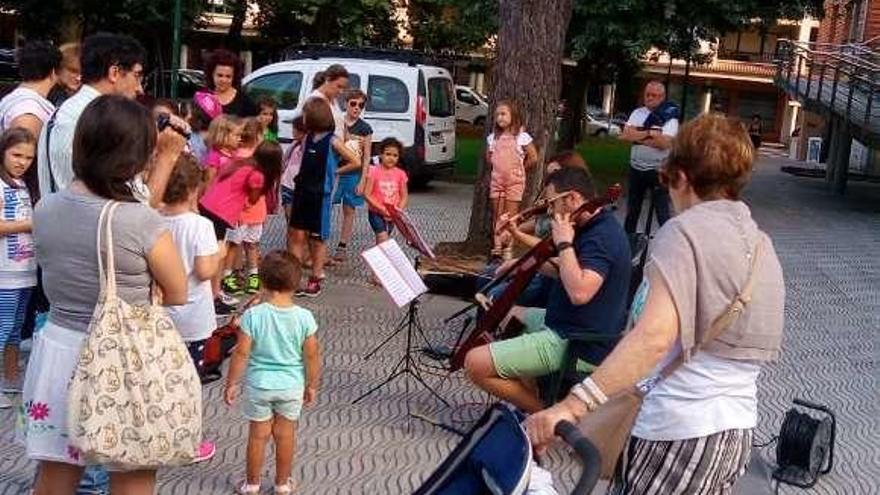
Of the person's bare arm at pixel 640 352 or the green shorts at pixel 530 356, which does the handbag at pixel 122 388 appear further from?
the green shorts at pixel 530 356

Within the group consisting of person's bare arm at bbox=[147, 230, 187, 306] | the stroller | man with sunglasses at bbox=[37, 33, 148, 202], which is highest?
man with sunglasses at bbox=[37, 33, 148, 202]

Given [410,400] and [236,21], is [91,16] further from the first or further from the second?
[410,400]

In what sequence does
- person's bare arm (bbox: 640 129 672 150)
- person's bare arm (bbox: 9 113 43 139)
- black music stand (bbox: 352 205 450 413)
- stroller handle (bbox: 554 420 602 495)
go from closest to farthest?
stroller handle (bbox: 554 420 602 495) < person's bare arm (bbox: 9 113 43 139) < black music stand (bbox: 352 205 450 413) < person's bare arm (bbox: 640 129 672 150)

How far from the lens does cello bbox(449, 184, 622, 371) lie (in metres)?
5.57

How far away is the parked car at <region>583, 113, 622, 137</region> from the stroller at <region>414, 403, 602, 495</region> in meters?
42.7

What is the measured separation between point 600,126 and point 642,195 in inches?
1437

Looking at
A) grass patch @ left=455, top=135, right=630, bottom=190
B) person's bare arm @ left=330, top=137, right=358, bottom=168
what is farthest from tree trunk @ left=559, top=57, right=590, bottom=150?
person's bare arm @ left=330, top=137, right=358, bottom=168

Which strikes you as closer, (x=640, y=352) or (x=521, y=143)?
(x=640, y=352)

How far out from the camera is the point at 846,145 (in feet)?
78.2

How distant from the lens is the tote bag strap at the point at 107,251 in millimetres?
3447

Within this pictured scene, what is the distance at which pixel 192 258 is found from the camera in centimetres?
565

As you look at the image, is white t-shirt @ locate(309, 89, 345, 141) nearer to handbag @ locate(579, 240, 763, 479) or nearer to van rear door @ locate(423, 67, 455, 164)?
handbag @ locate(579, 240, 763, 479)

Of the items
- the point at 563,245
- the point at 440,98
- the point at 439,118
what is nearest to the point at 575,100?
the point at 440,98

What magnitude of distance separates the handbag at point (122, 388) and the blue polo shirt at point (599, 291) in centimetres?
240
